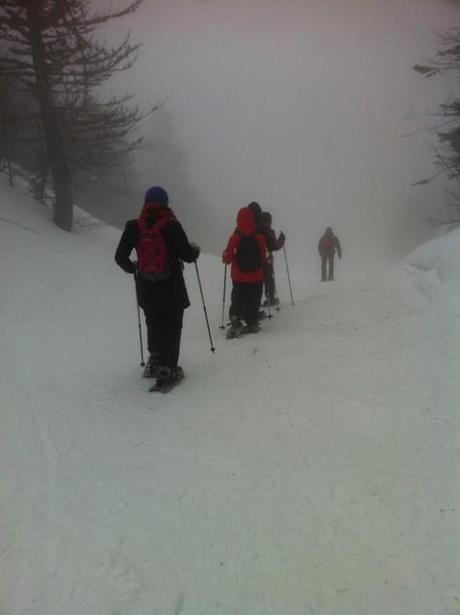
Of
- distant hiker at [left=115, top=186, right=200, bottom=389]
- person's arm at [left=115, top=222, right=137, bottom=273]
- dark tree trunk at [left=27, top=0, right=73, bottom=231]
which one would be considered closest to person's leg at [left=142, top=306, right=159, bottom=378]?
distant hiker at [left=115, top=186, right=200, bottom=389]

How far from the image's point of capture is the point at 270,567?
8.50ft

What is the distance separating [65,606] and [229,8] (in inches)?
285

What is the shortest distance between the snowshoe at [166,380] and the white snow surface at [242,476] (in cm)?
13

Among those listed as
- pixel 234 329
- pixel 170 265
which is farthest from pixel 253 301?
pixel 170 265

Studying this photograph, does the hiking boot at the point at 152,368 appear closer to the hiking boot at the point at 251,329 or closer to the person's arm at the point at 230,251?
the person's arm at the point at 230,251

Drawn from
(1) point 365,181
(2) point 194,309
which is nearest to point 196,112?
(1) point 365,181

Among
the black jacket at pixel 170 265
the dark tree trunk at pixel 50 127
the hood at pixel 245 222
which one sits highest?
the dark tree trunk at pixel 50 127

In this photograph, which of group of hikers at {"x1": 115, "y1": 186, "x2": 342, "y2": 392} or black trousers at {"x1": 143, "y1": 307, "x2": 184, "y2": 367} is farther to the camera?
black trousers at {"x1": 143, "y1": 307, "x2": 184, "y2": 367}

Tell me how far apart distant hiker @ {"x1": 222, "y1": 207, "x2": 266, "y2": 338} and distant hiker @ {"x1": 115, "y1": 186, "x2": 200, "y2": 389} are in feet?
7.19

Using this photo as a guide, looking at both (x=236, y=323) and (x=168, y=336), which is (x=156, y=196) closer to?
(x=168, y=336)

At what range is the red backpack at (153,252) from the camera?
520 centimetres

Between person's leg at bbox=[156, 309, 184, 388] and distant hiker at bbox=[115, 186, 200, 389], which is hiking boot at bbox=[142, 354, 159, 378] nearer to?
distant hiker at bbox=[115, 186, 200, 389]

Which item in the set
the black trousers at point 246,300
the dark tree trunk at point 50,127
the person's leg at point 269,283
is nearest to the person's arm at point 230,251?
the black trousers at point 246,300

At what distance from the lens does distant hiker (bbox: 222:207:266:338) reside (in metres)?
7.54
